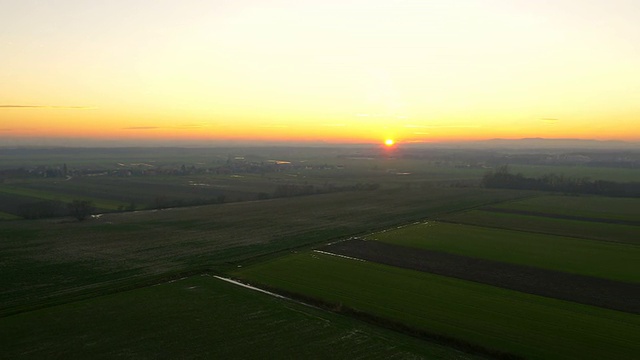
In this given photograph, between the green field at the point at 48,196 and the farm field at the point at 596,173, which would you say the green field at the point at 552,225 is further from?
the farm field at the point at 596,173

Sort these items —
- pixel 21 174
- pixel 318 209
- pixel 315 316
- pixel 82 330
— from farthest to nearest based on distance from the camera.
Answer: pixel 21 174
pixel 318 209
pixel 315 316
pixel 82 330

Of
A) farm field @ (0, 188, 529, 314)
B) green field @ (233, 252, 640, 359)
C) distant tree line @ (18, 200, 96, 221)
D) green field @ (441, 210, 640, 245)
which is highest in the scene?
distant tree line @ (18, 200, 96, 221)

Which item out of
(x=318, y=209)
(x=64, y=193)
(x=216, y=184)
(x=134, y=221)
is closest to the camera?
(x=134, y=221)

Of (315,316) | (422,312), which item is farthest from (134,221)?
(422,312)

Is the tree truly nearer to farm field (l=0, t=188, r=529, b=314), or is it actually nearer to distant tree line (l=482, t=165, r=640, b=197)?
farm field (l=0, t=188, r=529, b=314)

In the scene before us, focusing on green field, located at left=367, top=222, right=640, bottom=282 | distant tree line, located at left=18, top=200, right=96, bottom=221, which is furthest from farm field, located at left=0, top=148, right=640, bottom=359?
distant tree line, located at left=18, top=200, right=96, bottom=221

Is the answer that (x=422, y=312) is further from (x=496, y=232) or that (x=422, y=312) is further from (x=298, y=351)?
(x=496, y=232)

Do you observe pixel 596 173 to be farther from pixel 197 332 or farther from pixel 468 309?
pixel 197 332
